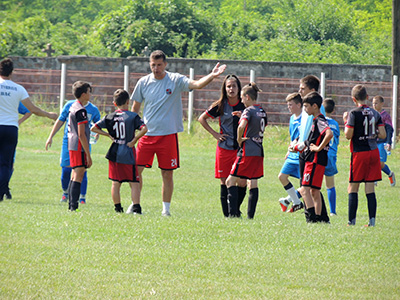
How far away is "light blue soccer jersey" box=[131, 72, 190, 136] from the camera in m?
9.51

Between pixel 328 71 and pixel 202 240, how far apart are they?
71.1 feet

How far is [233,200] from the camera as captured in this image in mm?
9539

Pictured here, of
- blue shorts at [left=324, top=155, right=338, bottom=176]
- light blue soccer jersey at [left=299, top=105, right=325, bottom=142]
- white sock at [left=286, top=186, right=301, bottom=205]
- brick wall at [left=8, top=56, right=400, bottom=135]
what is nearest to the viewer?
light blue soccer jersey at [left=299, top=105, right=325, bottom=142]

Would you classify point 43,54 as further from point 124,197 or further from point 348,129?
point 348,129

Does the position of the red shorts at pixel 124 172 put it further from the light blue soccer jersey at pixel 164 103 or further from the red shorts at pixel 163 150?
the light blue soccer jersey at pixel 164 103

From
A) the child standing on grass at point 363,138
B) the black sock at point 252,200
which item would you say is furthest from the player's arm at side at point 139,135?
the child standing on grass at point 363,138

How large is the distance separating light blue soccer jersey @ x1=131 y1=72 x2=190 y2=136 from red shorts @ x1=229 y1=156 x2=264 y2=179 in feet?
3.23

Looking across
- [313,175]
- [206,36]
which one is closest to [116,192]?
[313,175]

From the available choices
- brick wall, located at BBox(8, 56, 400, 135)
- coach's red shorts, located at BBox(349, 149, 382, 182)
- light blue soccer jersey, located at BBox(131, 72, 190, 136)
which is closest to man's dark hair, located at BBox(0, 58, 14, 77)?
light blue soccer jersey, located at BBox(131, 72, 190, 136)

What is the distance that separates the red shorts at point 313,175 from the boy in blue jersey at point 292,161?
43.9 inches

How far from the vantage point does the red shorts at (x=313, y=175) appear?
9.12 m

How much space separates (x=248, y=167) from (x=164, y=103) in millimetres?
1428

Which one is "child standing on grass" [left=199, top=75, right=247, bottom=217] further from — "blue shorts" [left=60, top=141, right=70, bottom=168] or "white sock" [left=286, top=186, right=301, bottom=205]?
"blue shorts" [left=60, top=141, right=70, bottom=168]

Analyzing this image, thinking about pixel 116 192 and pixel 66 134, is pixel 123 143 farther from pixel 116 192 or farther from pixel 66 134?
pixel 66 134
